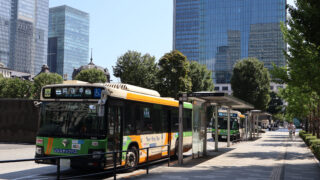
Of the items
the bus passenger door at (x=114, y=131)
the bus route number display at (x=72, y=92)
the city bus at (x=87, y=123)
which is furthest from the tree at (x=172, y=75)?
the bus route number display at (x=72, y=92)

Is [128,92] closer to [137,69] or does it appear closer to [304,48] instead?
[304,48]

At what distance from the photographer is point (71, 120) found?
34.6 ft

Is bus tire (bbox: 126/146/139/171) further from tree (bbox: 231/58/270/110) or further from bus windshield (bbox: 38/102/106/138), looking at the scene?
tree (bbox: 231/58/270/110)

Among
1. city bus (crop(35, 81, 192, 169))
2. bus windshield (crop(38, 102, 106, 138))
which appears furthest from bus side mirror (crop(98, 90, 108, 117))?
bus windshield (crop(38, 102, 106, 138))

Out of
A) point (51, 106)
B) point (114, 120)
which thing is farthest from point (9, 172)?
point (114, 120)

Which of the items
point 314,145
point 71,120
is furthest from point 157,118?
point 314,145

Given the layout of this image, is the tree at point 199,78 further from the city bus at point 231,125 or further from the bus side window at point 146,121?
the bus side window at point 146,121

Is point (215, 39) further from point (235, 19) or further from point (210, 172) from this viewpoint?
point (210, 172)

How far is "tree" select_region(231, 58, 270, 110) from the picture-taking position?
175ft

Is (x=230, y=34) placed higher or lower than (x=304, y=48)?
higher

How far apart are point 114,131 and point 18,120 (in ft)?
56.6

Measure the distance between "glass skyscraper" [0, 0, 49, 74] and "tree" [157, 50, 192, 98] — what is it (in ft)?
456

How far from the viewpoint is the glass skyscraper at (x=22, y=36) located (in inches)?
6649

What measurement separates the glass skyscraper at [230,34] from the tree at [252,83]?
8643cm
